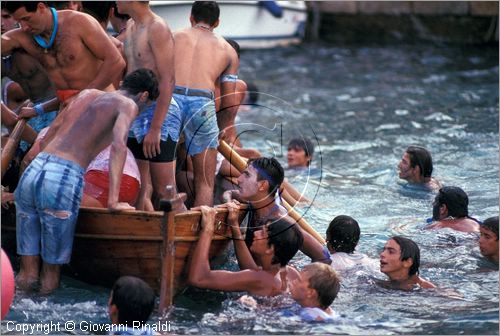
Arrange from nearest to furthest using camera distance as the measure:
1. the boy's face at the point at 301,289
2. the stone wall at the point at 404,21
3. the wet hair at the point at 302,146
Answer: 1. the boy's face at the point at 301,289
2. the wet hair at the point at 302,146
3. the stone wall at the point at 404,21

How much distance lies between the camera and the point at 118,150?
7070 mm

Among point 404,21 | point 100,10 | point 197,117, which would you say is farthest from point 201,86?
point 404,21

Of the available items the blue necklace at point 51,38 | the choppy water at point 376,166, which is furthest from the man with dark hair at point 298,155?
the blue necklace at point 51,38

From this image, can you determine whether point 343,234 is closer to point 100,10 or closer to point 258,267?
point 258,267

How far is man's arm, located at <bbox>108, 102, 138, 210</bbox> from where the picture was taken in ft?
23.2

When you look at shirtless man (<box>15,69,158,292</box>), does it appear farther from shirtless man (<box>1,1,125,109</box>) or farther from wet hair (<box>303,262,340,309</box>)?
wet hair (<box>303,262,340,309</box>)

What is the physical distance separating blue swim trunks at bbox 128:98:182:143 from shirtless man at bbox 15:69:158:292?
438 mm

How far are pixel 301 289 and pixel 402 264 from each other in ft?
3.79

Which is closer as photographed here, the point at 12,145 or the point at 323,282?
the point at 323,282

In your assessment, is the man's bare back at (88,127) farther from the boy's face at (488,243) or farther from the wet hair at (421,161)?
the wet hair at (421,161)

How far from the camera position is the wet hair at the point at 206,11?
8617 mm

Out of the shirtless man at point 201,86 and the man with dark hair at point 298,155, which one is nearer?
the shirtless man at point 201,86

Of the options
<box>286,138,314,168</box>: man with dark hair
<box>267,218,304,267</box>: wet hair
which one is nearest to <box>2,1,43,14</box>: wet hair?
<box>267,218,304,267</box>: wet hair

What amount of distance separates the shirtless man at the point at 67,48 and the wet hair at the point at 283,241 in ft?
6.09
